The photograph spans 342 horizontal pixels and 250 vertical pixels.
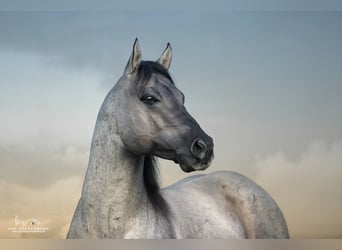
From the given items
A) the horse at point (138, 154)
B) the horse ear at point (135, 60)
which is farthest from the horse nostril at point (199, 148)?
the horse ear at point (135, 60)

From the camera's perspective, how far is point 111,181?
233 centimetres

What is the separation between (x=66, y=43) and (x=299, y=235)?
2165mm

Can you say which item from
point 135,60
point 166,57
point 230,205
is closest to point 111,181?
point 135,60

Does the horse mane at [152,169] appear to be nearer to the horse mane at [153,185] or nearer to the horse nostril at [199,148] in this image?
the horse mane at [153,185]

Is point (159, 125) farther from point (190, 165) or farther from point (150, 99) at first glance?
point (190, 165)

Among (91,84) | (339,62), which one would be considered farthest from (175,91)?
(339,62)

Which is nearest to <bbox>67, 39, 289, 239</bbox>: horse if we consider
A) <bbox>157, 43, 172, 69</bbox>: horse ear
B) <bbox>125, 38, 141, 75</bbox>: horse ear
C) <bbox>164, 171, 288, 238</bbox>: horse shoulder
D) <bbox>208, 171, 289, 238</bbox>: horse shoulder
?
<bbox>125, 38, 141, 75</bbox>: horse ear

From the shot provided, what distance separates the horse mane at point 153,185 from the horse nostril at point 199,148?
0.30 meters

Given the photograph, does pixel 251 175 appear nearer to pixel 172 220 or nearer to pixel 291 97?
pixel 291 97

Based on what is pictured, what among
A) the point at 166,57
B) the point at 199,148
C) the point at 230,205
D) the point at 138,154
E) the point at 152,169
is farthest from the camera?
the point at 230,205

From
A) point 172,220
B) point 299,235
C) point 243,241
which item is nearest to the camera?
point 172,220

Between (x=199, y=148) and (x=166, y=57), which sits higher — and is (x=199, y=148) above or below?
below

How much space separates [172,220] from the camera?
96.3 inches

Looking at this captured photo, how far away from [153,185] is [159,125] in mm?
317
